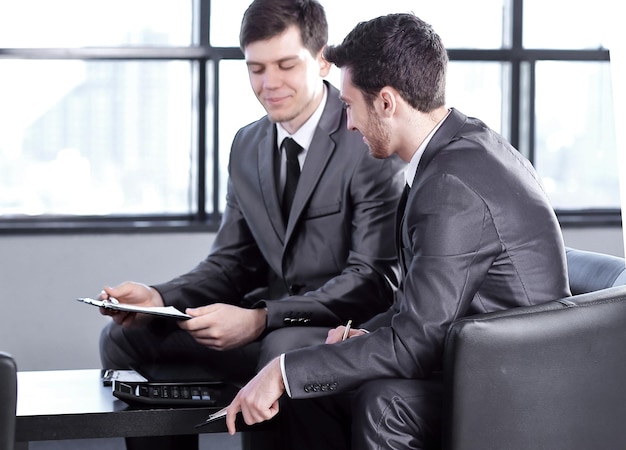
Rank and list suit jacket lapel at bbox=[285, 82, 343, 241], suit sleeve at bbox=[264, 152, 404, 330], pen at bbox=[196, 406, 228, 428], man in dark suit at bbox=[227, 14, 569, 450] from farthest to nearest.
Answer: suit jacket lapel at bbox=[285, 82, 343, 241] < suit sleeve at bbox=[264, 152, 404, 330] < pen at bbox=[196, 406, 228, 428] < man in dark suit at bbox=[227, 14, 569, 450]

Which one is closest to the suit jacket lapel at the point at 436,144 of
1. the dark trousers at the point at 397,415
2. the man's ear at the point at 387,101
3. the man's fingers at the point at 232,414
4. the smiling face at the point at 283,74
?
the man's ear at the point at 387,101

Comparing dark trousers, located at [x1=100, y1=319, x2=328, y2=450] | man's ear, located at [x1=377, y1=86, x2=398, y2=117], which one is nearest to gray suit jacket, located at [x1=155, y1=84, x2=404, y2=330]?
dark trousers, located at [x1=100, y1=319, x2=328, y2=450]

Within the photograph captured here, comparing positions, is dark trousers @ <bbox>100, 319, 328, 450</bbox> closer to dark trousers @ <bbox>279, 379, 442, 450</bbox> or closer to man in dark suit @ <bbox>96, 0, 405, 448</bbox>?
man in dark suit @ <bbox>96, 0, 405, 448</bbox>

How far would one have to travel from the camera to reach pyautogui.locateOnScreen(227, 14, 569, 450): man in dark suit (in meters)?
1.78

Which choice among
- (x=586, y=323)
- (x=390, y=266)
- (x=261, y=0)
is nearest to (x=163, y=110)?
(x=261, y=0)

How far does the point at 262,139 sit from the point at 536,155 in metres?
1.86

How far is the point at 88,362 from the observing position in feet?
12.7

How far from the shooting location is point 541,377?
1.74 meters

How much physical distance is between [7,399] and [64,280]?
224 cm

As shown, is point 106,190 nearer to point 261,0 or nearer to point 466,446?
point 261,0

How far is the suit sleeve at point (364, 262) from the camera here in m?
2.42

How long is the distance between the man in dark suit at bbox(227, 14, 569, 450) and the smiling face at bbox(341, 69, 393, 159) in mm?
16

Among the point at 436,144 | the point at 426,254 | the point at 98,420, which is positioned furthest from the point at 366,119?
the point at 98,420

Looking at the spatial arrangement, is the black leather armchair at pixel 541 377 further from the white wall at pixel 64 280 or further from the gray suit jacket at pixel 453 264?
the white wall at pixel 64 280
